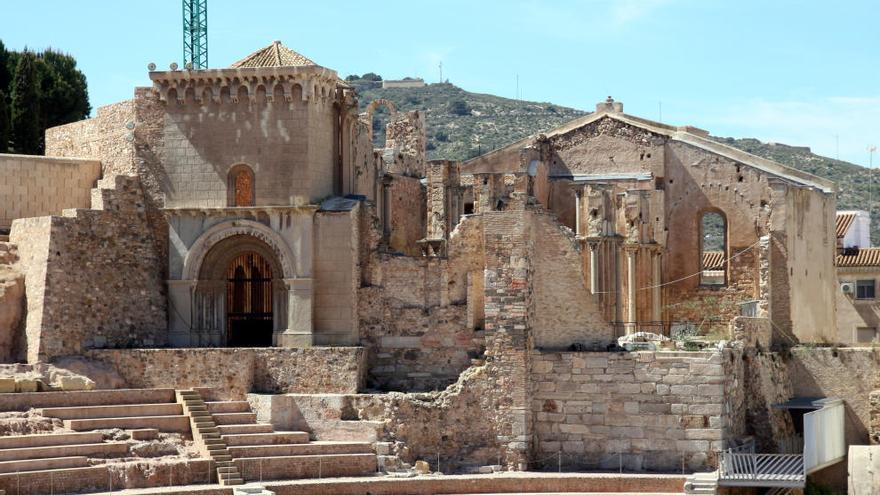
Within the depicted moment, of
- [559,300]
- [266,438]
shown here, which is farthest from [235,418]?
[559,300]

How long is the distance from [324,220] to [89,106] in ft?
73.1

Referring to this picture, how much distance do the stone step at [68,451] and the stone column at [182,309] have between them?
267 inches

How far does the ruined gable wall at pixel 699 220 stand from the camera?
168 feet

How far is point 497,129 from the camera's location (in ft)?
329

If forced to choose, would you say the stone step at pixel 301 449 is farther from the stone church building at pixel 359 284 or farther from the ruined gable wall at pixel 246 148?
the ruined gable wall at pixel 246 148

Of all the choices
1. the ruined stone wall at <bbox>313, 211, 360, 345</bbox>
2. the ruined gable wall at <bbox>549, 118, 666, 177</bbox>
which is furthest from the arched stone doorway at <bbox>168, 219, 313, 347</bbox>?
the ruined gable wall at <bbox>549, 118, 666, 177</bbox>

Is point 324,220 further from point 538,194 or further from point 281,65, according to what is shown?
point 538,194

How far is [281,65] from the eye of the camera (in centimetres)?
4578

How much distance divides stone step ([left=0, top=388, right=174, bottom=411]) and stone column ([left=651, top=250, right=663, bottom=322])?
15582 millimetres

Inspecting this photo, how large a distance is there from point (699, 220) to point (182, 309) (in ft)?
55.9

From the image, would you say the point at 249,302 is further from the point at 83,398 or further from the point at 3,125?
the point at 3,125

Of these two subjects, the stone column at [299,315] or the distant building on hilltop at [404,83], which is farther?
the distant building on hilltop at [404,83]

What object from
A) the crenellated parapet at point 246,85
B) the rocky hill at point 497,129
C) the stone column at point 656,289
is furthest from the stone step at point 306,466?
the rocky hill at point 497,129

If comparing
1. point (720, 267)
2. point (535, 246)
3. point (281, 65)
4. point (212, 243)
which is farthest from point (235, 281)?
point (720, 267)
